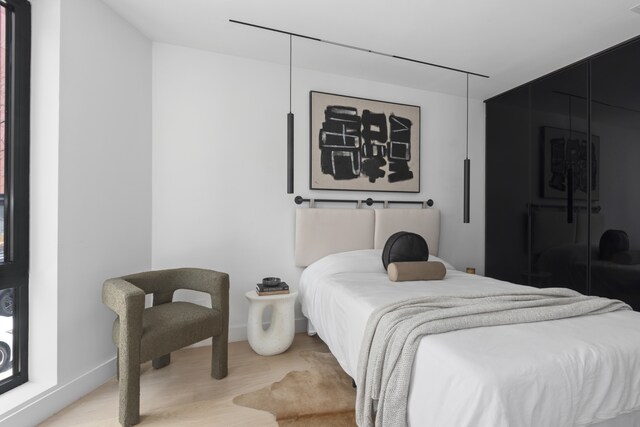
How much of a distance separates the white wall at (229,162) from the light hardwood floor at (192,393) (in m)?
0.50

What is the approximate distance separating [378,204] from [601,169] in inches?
75.5

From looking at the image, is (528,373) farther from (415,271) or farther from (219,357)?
(219,357)

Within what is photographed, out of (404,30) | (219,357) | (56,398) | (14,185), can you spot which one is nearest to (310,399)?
(219,357)

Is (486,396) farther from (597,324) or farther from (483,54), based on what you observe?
(483,54)

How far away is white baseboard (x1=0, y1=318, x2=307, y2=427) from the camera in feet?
5.10

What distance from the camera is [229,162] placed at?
2.73 m

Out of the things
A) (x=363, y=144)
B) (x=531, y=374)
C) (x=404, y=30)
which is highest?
(x=404, y=30)

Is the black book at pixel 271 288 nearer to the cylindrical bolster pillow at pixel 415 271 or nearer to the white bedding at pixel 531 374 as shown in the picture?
the cylindrical bolster pillow at pixel 415 271

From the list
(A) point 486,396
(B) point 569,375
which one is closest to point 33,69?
(A) point 486,396

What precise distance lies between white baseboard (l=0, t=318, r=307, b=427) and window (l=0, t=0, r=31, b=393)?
A: 0.21 m

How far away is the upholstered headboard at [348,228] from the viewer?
9.32ft

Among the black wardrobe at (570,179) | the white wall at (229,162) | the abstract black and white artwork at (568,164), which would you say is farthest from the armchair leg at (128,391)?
the abstract black and white artwork at (568,164)

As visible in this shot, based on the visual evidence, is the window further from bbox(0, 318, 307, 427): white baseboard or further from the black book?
the black book

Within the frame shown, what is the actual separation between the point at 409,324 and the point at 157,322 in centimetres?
145
